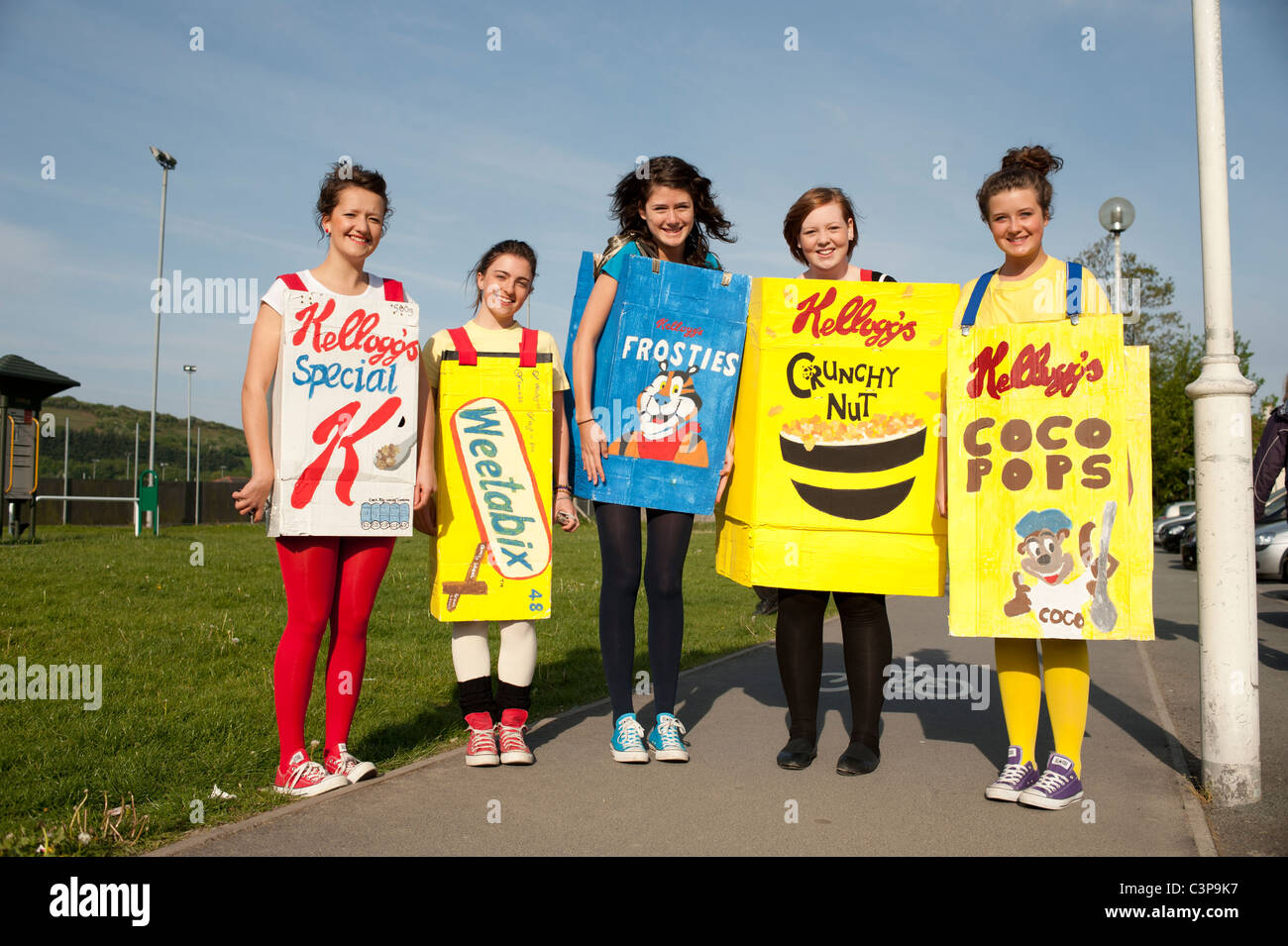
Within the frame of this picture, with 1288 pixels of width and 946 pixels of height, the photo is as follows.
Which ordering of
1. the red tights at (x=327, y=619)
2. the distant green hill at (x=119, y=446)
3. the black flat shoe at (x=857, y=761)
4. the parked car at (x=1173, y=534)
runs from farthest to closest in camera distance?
the distant green hill at (x=119, y=446)
the parked car at (x=1173, y=534)
the black flat shoe at (x=857, y=761)
the red tights at (x=327, y=619)

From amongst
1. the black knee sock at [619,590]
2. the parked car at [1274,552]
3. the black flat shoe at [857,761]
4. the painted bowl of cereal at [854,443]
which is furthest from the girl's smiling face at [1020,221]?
the parked car at [1274,552]

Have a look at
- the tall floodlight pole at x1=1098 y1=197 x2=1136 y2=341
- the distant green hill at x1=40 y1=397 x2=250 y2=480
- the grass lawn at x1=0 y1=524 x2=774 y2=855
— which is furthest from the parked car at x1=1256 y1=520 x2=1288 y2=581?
the distant green hill at x1=40 y1=397 x2=250 y2=480

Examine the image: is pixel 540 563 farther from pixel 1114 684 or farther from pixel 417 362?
pixel 1114 684

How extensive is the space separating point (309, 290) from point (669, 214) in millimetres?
1578

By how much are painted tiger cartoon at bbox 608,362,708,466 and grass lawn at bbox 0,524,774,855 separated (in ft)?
5.53

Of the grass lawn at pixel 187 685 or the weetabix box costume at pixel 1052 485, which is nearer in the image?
the grass lawn at pixel 187 685

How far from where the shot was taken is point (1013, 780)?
3717 millimetres

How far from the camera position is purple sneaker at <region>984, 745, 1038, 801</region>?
3.66 m

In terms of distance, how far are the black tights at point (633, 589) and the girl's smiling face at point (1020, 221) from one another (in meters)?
1.75

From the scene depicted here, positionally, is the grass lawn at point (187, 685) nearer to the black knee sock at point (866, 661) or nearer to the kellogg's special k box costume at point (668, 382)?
the kellogg's special k box costume at point (668, 382)

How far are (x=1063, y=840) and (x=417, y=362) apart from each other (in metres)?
2.94

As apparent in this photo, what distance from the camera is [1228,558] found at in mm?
3672

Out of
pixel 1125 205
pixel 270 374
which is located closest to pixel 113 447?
pixel 1125 205

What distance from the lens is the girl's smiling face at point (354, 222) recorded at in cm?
380
